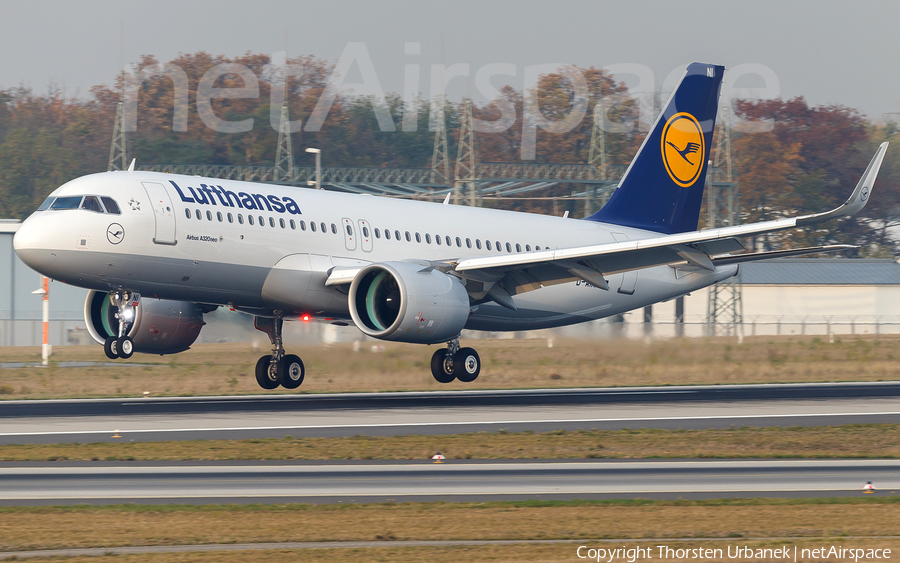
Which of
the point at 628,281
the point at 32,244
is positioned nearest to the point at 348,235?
the point at 32,244

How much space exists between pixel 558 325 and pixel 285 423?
12597mm

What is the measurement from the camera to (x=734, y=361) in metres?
37.0

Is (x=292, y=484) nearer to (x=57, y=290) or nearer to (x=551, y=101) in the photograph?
(x=57, y=290)

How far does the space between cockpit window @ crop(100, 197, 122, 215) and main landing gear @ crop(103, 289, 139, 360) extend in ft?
6.40

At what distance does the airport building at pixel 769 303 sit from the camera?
2126 inches

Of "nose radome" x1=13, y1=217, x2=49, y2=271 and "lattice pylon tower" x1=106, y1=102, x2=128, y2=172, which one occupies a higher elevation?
"lattice pylon tower" x1=106, y1=102, x2=128, y2=172

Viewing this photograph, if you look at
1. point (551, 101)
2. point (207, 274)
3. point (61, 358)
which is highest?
point (551, 101)

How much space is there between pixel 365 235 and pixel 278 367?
4529mm

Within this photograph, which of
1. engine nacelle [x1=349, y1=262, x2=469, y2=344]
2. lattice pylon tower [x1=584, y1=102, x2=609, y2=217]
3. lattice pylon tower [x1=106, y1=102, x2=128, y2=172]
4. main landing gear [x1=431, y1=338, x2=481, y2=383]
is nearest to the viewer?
engine nacelle [x1=349, y1=262, x2=469, y2=344]

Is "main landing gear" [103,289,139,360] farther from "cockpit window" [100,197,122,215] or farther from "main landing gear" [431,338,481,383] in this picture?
"main landing gear" [431,338,481,383]

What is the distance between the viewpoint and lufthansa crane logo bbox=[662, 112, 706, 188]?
1367 inches

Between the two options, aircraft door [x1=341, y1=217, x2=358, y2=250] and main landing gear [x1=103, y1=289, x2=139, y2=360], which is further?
aircraft door [x1=341, y1=217, x2=358, y2=250]

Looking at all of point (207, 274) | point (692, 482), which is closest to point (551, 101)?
point (207, 274)

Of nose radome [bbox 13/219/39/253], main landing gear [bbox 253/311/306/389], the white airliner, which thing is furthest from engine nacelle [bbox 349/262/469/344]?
nose radome [bbox 13/219/39/253]
